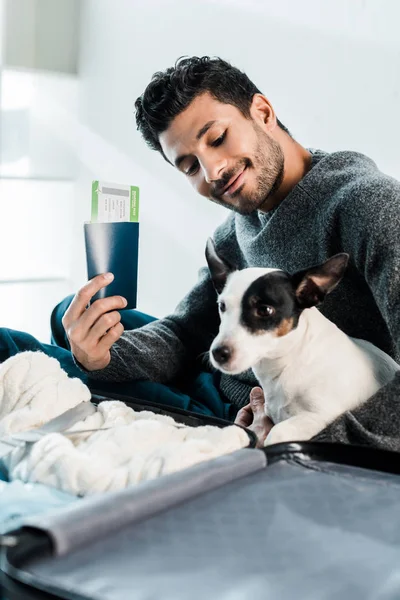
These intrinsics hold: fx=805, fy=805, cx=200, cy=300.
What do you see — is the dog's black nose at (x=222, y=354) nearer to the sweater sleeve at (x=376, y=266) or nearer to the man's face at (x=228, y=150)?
the sweater sleeve at (x=376, y=266)

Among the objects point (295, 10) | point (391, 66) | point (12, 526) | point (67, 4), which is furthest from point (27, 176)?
point (12, 526)

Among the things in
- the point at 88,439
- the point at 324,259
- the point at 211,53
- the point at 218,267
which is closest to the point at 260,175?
the point at 324,259

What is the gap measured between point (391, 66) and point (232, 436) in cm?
155

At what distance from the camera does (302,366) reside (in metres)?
1.24

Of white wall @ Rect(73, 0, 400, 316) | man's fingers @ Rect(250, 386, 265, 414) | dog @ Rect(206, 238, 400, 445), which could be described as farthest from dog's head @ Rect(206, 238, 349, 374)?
Result: white wall @ Rect(73, 0, 400, 316)

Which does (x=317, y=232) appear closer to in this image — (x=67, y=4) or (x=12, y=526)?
(x=12, y=526)

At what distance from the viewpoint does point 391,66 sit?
224 centimetres

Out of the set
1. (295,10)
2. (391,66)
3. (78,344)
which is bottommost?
(78,344)

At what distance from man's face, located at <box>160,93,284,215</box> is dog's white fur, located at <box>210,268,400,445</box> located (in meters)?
0.32

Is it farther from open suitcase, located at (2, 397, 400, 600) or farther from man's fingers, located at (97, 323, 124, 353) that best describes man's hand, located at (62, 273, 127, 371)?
open suitcase, located at (2, 397, 400, 600)

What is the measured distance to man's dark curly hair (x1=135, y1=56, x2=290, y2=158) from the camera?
1.51 meters

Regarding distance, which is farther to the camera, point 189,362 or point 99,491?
point 189,362

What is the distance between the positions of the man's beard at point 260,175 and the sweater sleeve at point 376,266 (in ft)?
0.67

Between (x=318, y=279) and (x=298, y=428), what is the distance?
0.22m
